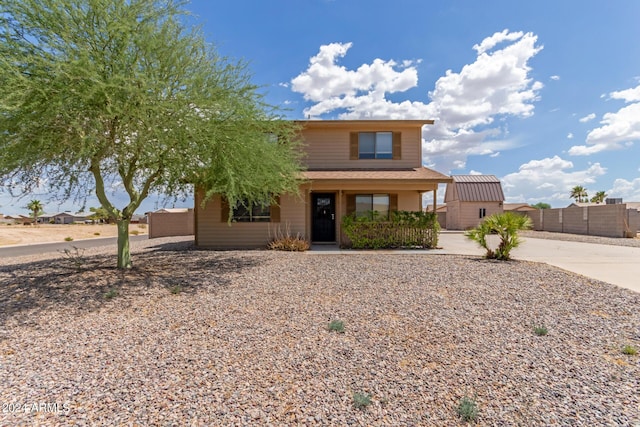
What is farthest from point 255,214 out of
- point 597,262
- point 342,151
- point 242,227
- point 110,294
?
point 597,262

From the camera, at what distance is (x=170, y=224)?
70.1 ft

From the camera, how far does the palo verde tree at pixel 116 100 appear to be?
18.0 feet

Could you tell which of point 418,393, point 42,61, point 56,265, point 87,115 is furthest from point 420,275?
point 56,265

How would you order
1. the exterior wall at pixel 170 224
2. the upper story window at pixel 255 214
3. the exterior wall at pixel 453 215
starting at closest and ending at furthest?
the upper story window at pixel 255 214 < the exterior wall at pixel 170 224 < the exterior wall at pixel 453 215

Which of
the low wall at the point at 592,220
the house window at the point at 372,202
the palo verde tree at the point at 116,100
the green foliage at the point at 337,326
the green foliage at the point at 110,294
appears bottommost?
the green foliage at the point at 337,326

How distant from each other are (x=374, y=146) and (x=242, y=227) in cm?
685

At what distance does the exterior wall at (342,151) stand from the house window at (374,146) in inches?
8.1

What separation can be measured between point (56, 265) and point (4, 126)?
4.88 m

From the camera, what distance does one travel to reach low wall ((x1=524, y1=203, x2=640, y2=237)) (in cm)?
1841

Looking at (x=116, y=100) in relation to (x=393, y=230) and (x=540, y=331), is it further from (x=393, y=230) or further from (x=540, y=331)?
(x=393, y=230)

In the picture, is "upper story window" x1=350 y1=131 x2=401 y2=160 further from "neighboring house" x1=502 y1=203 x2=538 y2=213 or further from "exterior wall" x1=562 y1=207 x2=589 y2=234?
"neighboring house" x1=502 y1=203 x2=538 y2=213

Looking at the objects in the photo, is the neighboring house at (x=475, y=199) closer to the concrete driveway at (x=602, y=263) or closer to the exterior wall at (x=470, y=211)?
the exterior wall at (x=470, y=211)

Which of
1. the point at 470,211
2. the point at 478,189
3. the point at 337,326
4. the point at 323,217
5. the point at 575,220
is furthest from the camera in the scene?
the point at 478,189

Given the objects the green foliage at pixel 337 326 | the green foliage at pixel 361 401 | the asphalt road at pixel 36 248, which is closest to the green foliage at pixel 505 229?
the green foliage at pixel 337 326
